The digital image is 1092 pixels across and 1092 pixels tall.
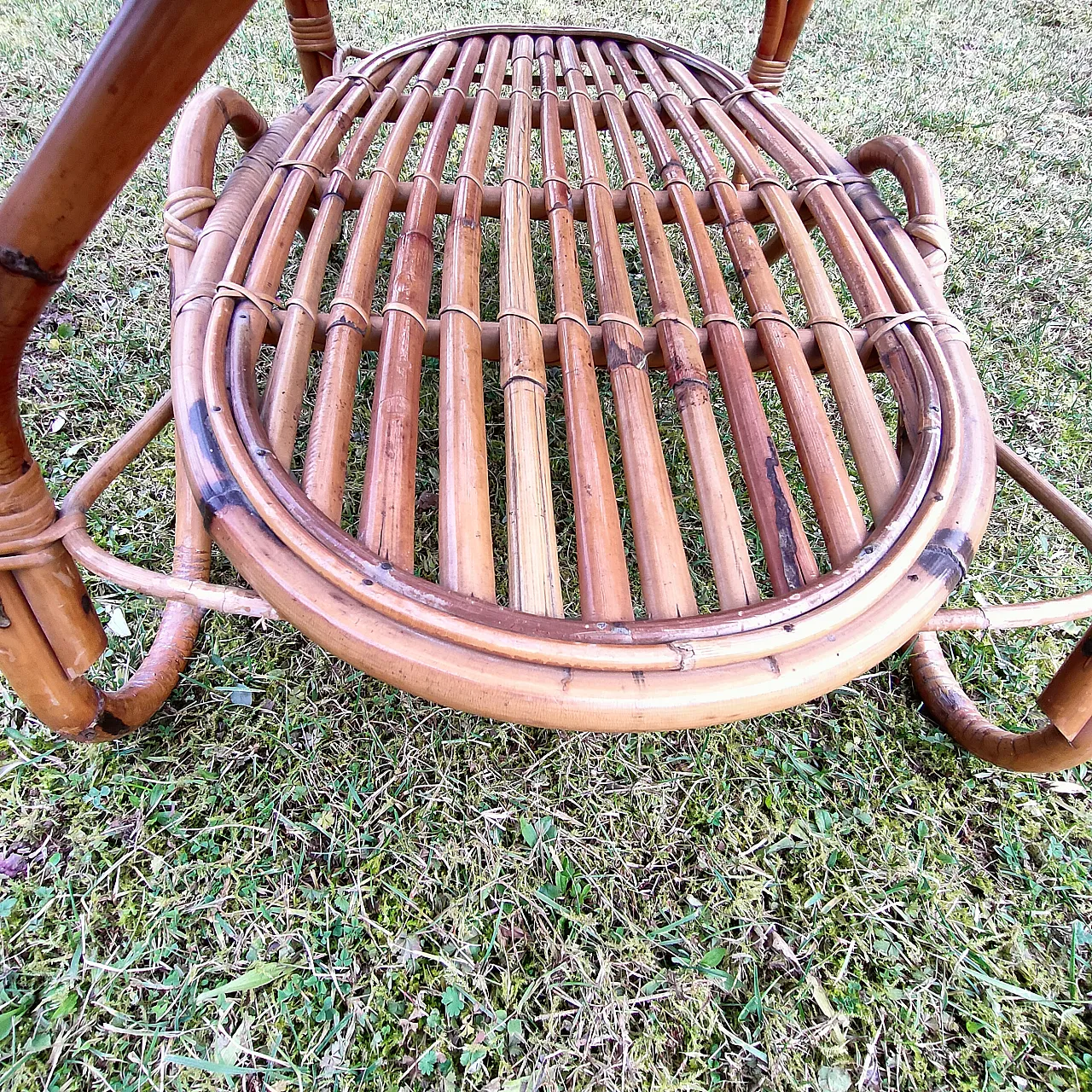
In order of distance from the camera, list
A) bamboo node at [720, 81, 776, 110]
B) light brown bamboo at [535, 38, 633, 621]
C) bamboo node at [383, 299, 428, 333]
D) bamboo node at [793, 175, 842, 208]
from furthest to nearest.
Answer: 1. bamboo node at [720, 81, 776, 110]
2. bamboo node at [793, 175, 842, 208]
3. bamboo node at [383, 299, 428, 333]
4. light brown bamboo at [535, 38, 633, 621]

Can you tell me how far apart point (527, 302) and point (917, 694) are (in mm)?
931

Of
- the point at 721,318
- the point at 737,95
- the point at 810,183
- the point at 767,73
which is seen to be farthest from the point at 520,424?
the point at 767,73

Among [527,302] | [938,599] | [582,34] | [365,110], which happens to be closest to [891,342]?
[938,599]

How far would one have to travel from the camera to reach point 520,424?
90cm

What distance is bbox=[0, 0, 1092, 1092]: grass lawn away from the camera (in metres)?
0.85

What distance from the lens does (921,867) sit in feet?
3.36

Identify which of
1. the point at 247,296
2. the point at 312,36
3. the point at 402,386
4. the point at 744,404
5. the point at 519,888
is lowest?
the point at 519,888

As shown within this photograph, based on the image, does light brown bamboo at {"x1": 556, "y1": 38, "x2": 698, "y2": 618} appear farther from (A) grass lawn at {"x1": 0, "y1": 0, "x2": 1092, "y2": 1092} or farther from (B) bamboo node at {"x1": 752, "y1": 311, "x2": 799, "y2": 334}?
(A) grass lawn at {"x1": 0, "y1": 0, "x2": 1092, "y2": 1092}

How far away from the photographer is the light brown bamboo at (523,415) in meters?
0.77

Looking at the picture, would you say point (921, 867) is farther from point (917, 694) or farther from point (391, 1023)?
point (391, 1023)

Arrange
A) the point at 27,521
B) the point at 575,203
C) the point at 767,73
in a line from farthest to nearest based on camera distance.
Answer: the point at 767,73 < the point at 575,203 < the point at 27,521

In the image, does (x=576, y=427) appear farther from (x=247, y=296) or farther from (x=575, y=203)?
(x=575, y=203)

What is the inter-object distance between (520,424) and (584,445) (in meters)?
0.09

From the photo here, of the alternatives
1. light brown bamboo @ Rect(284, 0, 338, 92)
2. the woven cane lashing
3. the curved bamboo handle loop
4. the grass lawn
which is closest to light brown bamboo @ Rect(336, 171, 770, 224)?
the woven cane lashing
